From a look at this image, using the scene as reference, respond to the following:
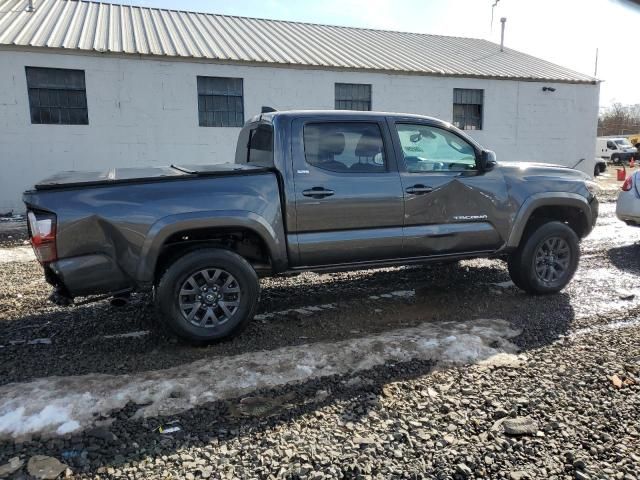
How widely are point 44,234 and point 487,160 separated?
157 inches

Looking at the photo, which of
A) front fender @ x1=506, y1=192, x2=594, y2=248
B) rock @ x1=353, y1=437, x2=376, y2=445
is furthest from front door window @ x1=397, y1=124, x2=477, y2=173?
rock @ x1=353, y1=437, x2=376, y2=445

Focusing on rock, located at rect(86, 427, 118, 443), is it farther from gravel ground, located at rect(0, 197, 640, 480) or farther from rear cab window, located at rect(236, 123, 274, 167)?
rear cab window, located at rect(236, 123, 274, 167)

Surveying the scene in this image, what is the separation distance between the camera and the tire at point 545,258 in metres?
5.43

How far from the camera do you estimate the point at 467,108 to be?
1752 cm

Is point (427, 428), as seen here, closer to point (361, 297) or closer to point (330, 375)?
point (330, 375)

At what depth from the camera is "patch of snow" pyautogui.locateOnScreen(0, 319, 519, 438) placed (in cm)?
321

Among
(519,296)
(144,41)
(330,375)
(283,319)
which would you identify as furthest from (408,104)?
(330,375)

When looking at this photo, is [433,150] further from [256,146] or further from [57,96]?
[57,96]

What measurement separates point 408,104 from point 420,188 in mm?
12255

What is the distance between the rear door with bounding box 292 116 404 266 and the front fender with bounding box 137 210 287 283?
352mm

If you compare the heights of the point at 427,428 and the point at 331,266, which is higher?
the point at 331,266

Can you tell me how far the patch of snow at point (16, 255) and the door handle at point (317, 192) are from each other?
209 inches

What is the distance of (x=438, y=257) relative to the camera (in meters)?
5.08

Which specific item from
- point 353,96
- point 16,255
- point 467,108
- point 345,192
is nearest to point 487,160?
point 345,192
